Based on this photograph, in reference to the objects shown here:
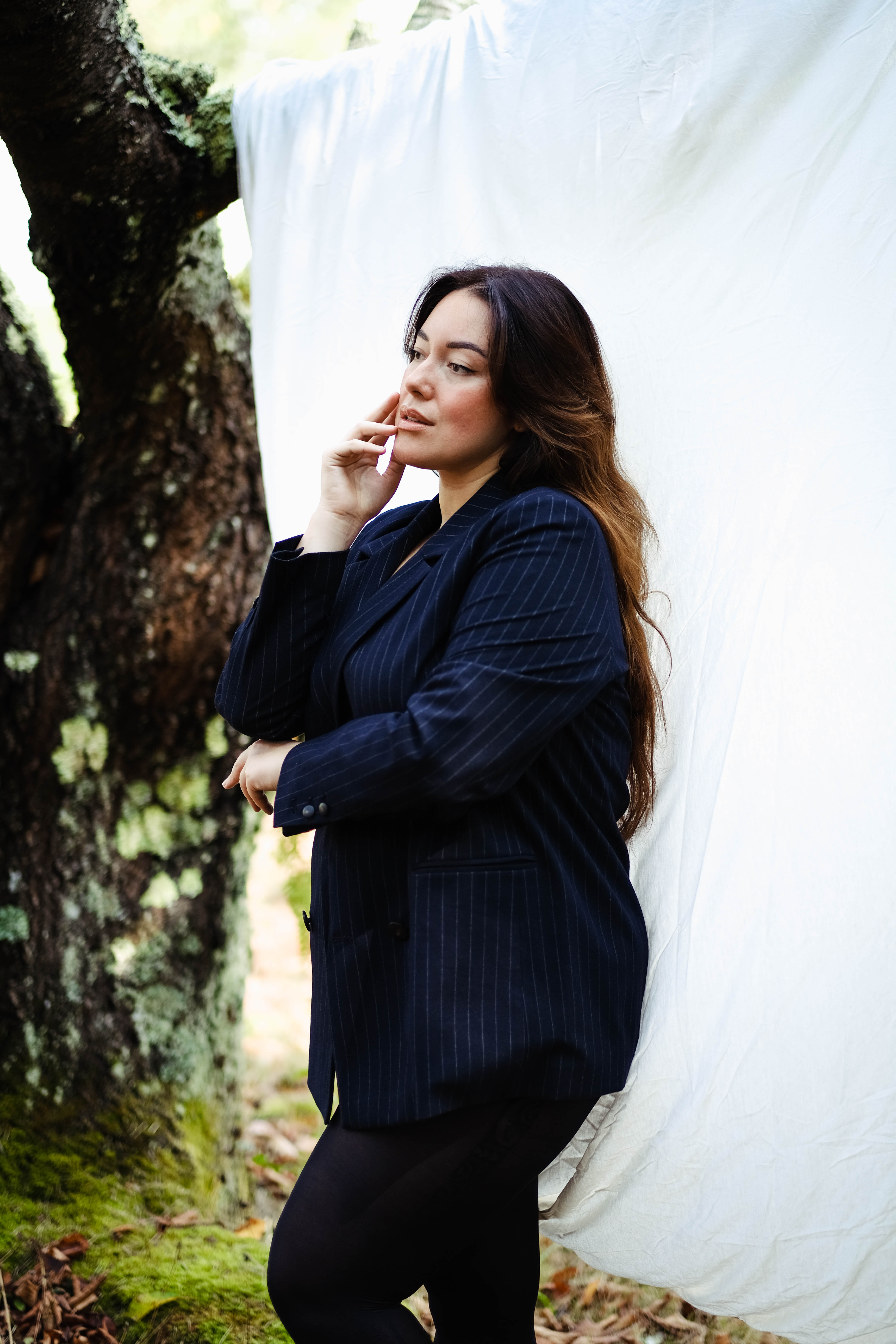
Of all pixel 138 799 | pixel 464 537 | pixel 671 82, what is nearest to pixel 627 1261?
pixel 464 537

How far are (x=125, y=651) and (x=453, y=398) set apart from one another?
1.30 metres

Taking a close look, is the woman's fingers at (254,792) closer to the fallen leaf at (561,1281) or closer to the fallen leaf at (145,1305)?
the fallen leaf at (145,1305)

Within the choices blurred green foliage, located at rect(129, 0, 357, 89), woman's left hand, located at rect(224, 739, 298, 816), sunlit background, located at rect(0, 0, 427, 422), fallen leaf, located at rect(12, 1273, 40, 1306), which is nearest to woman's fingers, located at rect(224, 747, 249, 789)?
woman's left hand, located at rect(224, 739, 298, 816)

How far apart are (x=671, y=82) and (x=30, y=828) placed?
7.25 ft

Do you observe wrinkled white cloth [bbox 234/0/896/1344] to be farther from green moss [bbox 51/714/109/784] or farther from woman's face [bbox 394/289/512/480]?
green moss [bbox 51/714/109/784]

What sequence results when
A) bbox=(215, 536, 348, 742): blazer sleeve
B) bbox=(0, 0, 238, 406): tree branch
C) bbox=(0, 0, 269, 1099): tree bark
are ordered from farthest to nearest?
bbox=(0, 0, 269, 1099): tree bark < bbox=(0, 0, 238, 406): tree branch < bbox=(215, 536, 348, 742): blazer sleeve

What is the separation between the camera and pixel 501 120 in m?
2.10

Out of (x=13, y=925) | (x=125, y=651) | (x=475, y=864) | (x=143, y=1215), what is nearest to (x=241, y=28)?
(x=125, y=651)

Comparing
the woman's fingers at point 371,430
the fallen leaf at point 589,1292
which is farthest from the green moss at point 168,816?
the fallen leaf at point 589,1292

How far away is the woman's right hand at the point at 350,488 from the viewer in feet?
6.14

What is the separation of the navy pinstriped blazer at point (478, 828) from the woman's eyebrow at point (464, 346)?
20cm

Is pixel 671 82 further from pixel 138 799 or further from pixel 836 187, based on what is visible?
pixel 138 799

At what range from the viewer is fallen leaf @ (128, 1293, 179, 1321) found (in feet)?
7.30

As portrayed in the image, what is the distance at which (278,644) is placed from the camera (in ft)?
5.87
